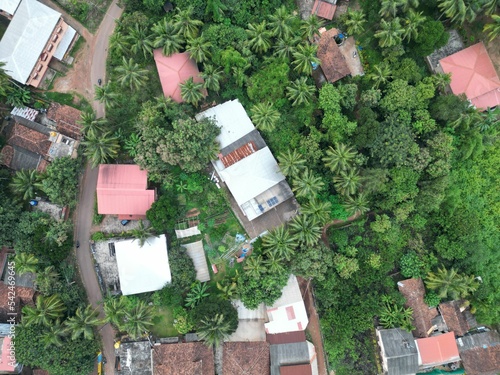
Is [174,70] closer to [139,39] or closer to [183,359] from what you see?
[139,39]

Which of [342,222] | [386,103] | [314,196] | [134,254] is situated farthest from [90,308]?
[386,103]

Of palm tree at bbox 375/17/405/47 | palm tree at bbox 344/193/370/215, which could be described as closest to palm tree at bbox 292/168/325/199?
palm tree at bbox 344/193/370/215

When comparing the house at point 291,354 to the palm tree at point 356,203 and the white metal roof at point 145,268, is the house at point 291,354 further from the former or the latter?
the palm tree at point 356,203

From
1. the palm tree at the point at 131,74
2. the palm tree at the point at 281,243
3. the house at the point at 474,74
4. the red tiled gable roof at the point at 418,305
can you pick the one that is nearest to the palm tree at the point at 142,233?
the palm tree at the point at 281,243

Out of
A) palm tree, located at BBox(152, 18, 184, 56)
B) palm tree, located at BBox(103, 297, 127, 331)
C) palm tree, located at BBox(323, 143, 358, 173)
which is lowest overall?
palm tree, located at BBox(103, 297, 127, 331)

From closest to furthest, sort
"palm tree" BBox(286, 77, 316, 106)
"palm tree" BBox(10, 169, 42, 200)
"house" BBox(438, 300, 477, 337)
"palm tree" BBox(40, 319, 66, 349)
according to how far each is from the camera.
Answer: "palm tree" BBox(40, 319, 66, 349)
"palm tree" BBox(286, 77, 316, 106)
"palm tree" BBox(10, 169, 42, 200)
"house" BBox(438, 300, 477, 337)

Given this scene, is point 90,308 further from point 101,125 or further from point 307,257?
point 307,257

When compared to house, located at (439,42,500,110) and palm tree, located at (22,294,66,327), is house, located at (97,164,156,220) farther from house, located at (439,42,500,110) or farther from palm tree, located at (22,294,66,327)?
house, located at (439,42,500,110)
